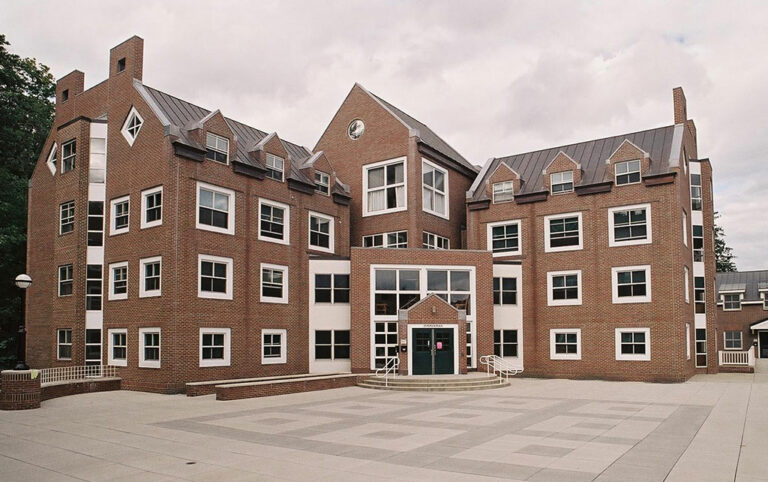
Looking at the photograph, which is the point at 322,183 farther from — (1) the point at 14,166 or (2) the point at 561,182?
(1) the point at 14,166

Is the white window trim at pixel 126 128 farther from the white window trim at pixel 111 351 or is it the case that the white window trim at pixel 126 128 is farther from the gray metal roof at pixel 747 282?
the gray metal roof at pixel 747 282

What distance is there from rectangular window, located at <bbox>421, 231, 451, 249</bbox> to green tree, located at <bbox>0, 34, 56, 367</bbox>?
21.3 m

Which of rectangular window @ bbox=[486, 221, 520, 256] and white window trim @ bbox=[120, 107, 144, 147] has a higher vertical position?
white window trim @ bbox=[120, 107, 144, 147]

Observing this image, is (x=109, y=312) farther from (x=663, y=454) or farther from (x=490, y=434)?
(x=663, y=454)

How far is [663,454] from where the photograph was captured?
12.1m

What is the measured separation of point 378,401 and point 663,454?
35.7ft

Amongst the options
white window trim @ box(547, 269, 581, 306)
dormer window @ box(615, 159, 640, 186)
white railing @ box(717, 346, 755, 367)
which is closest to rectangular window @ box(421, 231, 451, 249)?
white window trim @ box(547, 269, 581, 306)

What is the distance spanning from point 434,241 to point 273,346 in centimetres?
1098

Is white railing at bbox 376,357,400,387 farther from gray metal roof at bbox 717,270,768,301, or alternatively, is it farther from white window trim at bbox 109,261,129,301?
gray metal roof at bbox 717,270,768,301

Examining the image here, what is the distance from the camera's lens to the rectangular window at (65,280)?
27922 mm

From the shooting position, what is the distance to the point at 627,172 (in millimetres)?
31469

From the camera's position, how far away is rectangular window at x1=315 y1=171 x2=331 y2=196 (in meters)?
33.1

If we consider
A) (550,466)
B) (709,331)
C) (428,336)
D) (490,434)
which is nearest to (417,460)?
(550,466)

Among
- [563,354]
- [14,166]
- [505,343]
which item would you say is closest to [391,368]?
[505,343]
